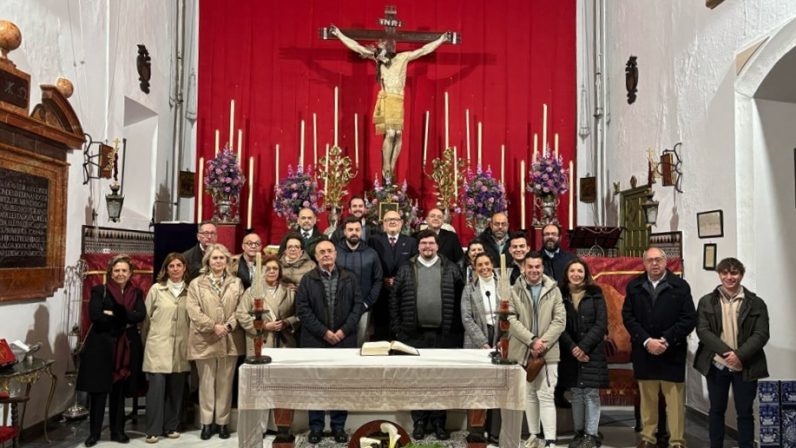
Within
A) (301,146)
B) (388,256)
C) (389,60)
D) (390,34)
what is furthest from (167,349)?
(390,34)

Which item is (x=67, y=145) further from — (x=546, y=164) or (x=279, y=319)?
(x=546, y=164)

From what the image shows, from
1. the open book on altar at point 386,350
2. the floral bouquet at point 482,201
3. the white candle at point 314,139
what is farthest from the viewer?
the white candle at point 314,139

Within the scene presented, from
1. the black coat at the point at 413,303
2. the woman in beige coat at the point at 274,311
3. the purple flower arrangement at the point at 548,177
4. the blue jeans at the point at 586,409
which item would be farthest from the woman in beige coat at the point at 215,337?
the purple flower arrangement at the point at 548,177

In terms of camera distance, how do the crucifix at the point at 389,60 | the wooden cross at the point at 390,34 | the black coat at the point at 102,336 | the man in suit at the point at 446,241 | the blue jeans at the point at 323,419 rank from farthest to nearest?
1. the wooden cross at the point at 390,34
2. the crucifix at the point at 389,60
3. the man in suit at the point at 446,241
4. the blue jeans at the point at 323,419
5. the black coat at the point at 102,336

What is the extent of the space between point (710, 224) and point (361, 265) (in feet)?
10.2

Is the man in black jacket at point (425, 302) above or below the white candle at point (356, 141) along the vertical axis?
below

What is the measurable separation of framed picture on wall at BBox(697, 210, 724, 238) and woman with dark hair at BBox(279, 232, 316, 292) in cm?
Result: 342

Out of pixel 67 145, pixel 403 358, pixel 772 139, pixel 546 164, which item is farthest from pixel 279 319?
pixel 772 139

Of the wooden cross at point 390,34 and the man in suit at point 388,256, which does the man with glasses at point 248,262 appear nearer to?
the man in suit at point 388,256

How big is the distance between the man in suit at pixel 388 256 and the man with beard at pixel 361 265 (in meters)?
0.25

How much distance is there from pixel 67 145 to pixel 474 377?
161 inches

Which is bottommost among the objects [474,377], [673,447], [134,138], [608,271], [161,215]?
[673,447]

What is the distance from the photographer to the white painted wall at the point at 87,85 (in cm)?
530

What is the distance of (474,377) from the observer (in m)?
3.62
